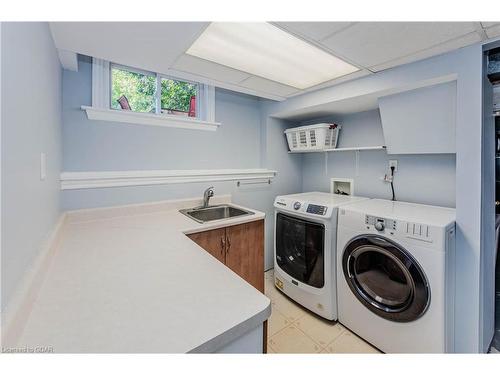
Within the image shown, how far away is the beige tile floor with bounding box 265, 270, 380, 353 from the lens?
1619mm

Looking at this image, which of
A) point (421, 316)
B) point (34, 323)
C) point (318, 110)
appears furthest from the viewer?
point (318, 110)

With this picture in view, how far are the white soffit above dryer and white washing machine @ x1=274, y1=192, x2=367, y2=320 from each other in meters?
1.09

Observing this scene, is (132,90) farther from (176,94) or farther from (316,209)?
(316,209)

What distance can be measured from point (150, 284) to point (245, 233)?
1.09m

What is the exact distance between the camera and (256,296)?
721 millimetres

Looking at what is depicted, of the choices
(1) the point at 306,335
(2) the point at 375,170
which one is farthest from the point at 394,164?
(1) the point at 306,335

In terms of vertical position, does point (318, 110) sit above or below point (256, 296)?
above

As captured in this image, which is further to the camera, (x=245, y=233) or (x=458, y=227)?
(x=245, y=233)

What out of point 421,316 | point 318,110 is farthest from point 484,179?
point 318,110

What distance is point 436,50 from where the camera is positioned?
1357 millimetres

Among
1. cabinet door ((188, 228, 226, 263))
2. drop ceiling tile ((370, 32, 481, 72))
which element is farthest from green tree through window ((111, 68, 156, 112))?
drop ceiling tile ((370, 32, 481, 72))

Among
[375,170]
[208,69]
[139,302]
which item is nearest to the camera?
[139,302]

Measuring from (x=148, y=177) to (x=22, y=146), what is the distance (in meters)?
1.22
